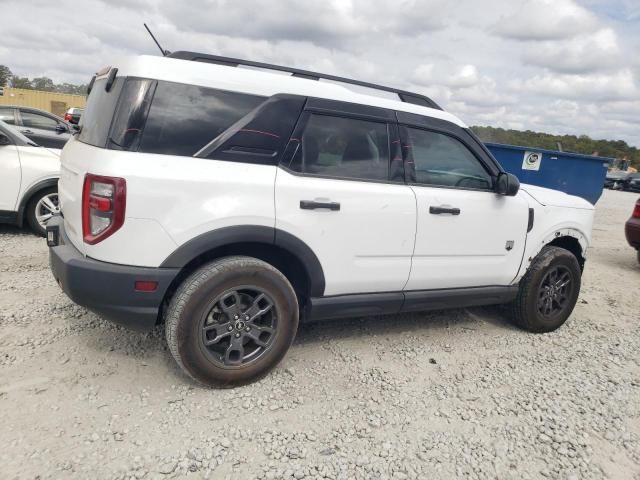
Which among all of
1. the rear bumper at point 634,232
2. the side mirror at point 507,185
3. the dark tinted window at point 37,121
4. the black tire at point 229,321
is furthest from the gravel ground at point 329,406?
the dark tinted window at point 37,121

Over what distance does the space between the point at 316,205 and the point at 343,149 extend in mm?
482

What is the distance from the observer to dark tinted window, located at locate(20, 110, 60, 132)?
824 centimetres

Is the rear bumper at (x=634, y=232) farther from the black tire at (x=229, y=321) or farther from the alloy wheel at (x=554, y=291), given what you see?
the black tire at (x=229, y=321)

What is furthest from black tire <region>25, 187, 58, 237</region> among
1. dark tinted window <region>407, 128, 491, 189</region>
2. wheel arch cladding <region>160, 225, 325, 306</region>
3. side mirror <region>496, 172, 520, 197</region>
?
side mirror <region>496, 172, 520, 197</region>

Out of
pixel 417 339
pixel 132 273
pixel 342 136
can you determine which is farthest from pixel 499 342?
pixel 132 273

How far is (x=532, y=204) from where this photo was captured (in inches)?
156

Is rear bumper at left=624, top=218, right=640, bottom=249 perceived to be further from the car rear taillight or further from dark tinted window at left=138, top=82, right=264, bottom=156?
the car rear taillight

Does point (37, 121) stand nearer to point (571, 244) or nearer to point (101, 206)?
point (101, 206)

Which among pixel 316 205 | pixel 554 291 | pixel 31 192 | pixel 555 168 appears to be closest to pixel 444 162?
pixel 316 205

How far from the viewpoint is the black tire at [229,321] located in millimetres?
2684

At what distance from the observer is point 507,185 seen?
3656 mm

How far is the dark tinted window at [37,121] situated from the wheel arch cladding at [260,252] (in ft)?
23.7

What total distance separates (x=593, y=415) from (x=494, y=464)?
964 millimetres

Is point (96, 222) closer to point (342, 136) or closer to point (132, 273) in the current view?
point (132, 273)
